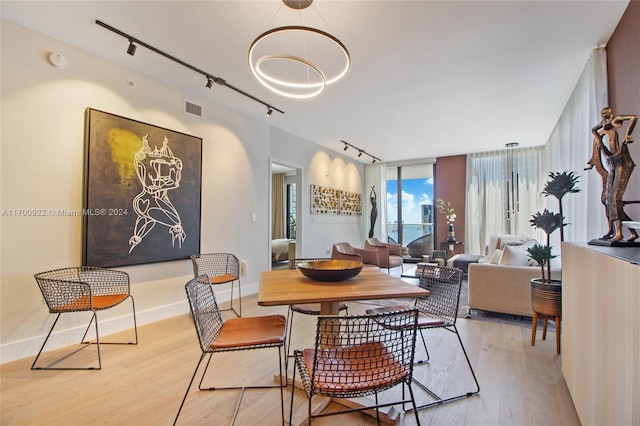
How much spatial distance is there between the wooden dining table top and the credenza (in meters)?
0.71

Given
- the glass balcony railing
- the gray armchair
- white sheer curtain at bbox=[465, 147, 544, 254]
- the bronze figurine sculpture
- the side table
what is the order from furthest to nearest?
1. the glass balcony railing
2. the gray armchair
3. the side table
4. white sheer curtain at bbox=[465, 147, 544, 254]
5. the bronze figurine sculpture

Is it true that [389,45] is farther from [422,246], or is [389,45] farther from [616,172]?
[422,246]

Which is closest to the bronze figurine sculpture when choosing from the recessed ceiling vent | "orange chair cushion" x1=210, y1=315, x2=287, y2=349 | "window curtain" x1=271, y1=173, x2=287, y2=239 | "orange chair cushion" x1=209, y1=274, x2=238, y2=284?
"orange chair cushion" x1=210, y1=315, x2=287, y2=349

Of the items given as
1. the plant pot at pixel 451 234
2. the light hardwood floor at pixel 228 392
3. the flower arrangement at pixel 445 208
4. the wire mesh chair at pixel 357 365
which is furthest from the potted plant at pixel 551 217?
the flower arrangement at pixel 445 208

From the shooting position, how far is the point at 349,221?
7645 mm

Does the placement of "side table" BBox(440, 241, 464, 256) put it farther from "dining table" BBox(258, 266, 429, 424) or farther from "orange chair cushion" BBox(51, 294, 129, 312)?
"orange chair cushion" BBox(51, 294, 129, 312)

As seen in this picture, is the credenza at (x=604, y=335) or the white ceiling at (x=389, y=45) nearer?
the credenza at (x=604, y=335)

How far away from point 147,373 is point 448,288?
7.63ft

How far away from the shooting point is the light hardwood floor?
1.75 metres

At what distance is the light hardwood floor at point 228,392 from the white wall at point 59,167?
1.59 feet

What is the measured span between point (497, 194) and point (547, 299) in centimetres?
497

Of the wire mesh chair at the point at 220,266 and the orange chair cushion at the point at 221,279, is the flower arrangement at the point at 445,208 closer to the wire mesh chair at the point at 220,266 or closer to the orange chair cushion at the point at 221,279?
the wire mesh chair at the point at 220,266

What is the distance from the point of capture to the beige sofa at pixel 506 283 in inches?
133

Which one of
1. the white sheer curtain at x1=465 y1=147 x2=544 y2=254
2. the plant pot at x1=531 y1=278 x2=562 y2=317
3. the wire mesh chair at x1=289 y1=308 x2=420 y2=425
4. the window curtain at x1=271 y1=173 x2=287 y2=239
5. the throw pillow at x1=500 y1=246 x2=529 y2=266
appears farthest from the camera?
the window curtain at x1=271 y1=173 x2=287 y2=239
